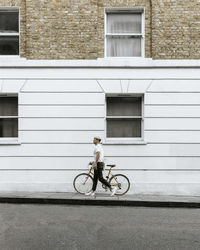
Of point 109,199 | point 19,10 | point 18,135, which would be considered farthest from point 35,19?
point 109,199

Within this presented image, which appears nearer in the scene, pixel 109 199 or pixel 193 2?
pixel 109 199

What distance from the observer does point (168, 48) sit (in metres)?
12.0

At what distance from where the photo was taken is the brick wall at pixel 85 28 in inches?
473

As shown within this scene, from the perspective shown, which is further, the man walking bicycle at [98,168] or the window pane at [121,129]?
the window pane at [121,129]

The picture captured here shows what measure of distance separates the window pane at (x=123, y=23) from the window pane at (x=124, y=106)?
243 cm

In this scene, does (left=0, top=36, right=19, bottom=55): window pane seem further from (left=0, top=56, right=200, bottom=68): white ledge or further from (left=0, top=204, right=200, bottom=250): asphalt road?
(left=0, top=204, right=200, bottom=250): asphalt road

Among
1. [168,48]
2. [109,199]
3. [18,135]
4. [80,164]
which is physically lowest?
[109,199]

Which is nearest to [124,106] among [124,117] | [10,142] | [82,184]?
[124,117]

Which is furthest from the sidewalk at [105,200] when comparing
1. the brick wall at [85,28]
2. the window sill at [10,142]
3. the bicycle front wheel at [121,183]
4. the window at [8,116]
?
the brick wall at [85,28]

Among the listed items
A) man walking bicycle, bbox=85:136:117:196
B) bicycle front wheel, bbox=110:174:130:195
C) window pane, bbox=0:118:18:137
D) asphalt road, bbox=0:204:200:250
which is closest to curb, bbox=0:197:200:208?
asphalt road, bbox=0:204:200:250

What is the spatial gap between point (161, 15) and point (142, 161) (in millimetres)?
5094

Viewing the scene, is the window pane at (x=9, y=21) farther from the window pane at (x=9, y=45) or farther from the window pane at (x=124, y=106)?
the window pane at (x=124, y=106)

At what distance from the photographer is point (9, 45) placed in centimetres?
1238

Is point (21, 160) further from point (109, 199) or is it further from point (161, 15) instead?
point (161, 15)
